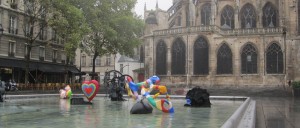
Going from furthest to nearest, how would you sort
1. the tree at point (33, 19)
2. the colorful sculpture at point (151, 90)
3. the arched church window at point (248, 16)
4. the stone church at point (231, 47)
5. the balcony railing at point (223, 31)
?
the arched church window at point (248, 16)
the balcony railing at point (223, 31)
the stone church at point (231, 47)
the tree at point (33, 19)
the colorful sculpture at point (151, 90)

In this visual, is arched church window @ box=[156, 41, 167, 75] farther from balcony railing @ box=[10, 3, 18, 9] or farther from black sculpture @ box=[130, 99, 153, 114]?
black sculpture @ box=[130, 99, 153, 114]

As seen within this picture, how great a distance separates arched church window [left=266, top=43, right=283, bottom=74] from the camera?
41.7 metres

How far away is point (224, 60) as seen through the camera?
44.4m

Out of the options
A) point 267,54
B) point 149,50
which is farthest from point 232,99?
point 149,50

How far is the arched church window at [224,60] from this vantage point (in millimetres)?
44125

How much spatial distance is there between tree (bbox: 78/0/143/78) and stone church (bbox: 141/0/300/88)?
6064mm

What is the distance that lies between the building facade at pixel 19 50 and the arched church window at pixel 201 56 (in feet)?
53.5

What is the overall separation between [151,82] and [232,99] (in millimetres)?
13171

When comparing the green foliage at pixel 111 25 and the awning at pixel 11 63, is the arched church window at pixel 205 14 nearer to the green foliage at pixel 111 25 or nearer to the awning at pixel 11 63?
the green foliage at pixel 111 25

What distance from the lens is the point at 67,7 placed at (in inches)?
1420

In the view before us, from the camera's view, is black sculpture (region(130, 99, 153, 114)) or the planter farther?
the planter

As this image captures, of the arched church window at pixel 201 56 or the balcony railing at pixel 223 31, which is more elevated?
the balcony railing at pixel 223 31

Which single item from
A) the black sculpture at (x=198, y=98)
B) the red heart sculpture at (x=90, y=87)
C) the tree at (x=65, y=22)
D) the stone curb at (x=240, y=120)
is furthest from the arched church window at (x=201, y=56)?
the stone curb at (x=240, y=120)

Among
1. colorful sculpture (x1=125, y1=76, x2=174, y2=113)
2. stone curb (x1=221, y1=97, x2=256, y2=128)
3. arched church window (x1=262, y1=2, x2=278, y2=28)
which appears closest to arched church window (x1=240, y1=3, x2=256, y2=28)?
arched church window (x1=262, y1=2, x2=278, y2=28)
